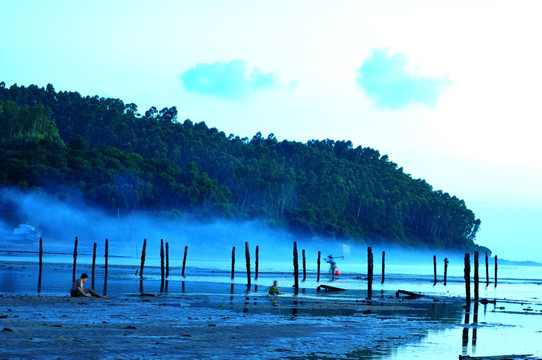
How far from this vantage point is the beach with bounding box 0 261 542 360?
21.1 metres

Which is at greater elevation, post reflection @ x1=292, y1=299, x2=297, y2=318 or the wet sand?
the wet sand

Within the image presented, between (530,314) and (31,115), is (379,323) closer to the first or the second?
(530,314)

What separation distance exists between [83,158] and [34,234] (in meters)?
23.0

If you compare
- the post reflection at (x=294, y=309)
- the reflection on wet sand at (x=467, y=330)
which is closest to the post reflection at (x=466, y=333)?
the reflection on wet sand at (x=467, y=330)

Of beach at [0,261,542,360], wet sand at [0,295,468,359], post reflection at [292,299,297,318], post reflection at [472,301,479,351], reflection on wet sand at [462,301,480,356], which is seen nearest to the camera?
wet sand at [0,295,468,359]

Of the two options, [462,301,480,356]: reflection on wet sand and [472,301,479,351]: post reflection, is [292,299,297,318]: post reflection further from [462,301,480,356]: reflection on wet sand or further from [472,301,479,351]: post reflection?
[472,301,479,351]: post reflection

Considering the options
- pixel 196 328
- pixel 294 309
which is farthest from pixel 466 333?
pixel 196 328

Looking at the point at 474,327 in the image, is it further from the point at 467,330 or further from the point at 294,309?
the point at 294,309

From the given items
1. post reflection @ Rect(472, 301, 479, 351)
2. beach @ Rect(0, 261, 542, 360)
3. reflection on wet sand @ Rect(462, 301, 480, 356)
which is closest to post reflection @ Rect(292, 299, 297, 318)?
beach @ Rect(0, 261, 542, 360)

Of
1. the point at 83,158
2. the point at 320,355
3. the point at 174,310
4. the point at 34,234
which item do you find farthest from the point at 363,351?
the point at 83,158

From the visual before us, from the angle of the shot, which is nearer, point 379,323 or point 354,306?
point 379,323

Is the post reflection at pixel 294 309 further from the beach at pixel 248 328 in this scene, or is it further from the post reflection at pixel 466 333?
the post reflection at pixel 466 333

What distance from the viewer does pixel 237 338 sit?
24406mm

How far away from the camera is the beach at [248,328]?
21.1 meters
